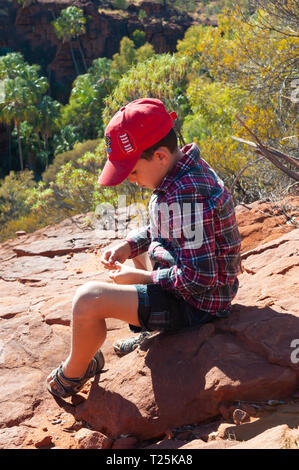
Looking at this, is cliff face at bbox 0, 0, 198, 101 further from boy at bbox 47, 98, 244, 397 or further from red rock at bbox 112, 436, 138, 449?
red rock at bbox 112, 436, 138, 449

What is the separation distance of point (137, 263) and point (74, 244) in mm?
4181

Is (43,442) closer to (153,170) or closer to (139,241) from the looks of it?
(139,241)

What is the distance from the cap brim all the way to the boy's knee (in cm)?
47

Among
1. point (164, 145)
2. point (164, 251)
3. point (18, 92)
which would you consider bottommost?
point (18, 92)

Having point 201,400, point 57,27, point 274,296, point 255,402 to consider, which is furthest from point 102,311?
point 57,27

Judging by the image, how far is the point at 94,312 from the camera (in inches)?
82.3

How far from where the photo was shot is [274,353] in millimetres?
1973

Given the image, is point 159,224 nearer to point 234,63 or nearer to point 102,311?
point 102,311

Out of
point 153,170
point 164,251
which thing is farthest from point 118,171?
point 164,251

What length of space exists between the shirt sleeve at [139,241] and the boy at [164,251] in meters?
0.31

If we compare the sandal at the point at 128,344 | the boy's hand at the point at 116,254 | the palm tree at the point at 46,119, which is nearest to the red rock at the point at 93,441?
the sandal at the point at 128,344

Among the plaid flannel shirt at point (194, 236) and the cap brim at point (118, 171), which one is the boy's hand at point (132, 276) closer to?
the plaid flannel shirt at point (194, 236)

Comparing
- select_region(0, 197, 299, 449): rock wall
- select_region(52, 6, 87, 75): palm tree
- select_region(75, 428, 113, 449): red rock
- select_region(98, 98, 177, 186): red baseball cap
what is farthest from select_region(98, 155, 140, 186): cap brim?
select_region(52, 6, 87, 75): palm tree

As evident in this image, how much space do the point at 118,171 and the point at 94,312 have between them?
0.63 metres
